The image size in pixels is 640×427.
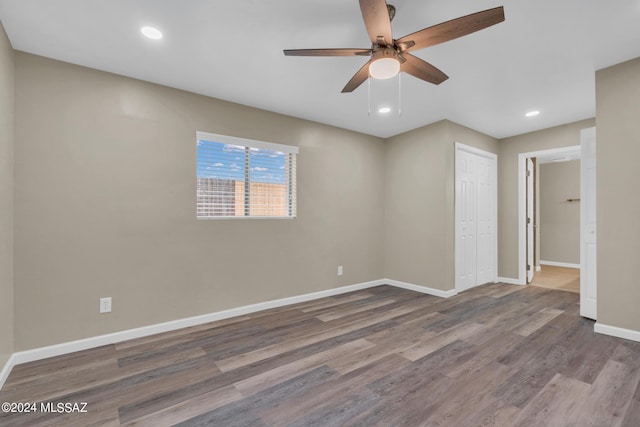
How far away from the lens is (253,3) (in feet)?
6.36

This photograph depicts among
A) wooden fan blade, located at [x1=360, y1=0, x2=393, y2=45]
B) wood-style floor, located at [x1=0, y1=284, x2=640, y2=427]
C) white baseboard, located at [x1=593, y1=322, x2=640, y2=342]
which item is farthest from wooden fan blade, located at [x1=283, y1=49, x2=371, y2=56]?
white baseboard, located at [x1=593, y1=322, x2=640, y2=342]

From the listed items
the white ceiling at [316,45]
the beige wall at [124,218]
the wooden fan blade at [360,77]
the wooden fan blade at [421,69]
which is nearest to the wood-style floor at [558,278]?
the white ceiling at [316,45]

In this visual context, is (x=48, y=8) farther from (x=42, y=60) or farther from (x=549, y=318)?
(x=549, y=318)

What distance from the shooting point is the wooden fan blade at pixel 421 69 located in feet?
6.55

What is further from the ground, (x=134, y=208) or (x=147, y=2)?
Result: (x=147, y=2)

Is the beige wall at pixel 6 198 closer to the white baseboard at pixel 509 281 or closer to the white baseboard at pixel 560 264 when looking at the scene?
the white baseboard at pixel 509 281

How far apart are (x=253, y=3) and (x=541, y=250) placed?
8.28 meters

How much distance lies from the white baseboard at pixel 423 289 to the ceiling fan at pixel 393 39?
122 inches

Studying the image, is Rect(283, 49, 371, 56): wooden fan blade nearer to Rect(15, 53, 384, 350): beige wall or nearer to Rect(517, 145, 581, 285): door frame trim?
Rect(15, 53, 384, 350): beige wall

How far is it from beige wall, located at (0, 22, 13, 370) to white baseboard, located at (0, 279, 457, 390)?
0.13m

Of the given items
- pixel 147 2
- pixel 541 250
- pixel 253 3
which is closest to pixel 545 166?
pixel 541 250

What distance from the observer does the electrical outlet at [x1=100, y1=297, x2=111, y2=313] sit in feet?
8.84

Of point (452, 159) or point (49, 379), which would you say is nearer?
point (49, 379)

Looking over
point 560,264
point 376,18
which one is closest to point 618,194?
point 376,18
